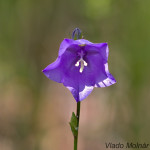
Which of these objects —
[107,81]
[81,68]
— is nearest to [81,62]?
[81,68]

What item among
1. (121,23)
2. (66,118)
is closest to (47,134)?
(66,118)

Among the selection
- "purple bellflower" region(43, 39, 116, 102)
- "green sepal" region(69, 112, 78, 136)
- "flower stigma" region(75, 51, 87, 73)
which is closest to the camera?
"green sepal" region(69, 112, 78, 136)

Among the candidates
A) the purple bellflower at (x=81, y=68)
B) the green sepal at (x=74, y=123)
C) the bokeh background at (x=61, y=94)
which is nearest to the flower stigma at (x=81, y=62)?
the purple bellflower at (x=81, y=68)

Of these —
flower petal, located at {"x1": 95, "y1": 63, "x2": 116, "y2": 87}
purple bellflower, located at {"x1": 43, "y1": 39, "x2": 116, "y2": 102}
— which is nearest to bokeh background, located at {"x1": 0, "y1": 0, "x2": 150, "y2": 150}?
purple bellflower, located at {"x1": 43, "y1": 39, "x2": 116, "y2": 102}

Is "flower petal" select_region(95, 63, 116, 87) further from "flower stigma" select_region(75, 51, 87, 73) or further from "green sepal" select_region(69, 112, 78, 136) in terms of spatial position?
"green sepal" select_region(69, 112, 78, 136)

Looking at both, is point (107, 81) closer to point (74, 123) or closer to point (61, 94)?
point (74, 123)

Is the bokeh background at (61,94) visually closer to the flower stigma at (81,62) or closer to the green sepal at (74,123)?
the flower stigma at (81,62)
